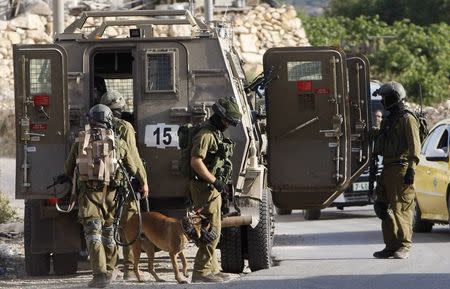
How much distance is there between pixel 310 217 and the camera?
24016 mm

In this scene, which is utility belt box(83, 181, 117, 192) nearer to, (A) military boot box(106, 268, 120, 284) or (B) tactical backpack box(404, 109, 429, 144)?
(A) military boot box(106, 268, 120, 284)

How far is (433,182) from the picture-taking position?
61.4 feet

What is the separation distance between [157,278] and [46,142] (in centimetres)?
177

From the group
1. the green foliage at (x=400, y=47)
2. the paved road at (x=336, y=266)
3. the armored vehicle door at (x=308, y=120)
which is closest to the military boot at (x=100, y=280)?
the paved road at (x=336, y=266)

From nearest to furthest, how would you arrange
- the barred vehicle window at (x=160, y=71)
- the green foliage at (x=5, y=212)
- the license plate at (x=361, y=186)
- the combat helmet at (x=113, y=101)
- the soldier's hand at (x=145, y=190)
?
the soldier's hand at (x=145, y=190) → the combat helmet at (x=113, y=101) → the barred vehicle window at (x=160, y=71) → the green foliage at (x=5, y=212) → the license plate at (x=361, y=186)

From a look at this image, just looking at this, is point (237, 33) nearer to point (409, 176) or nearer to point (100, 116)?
point (409, 176)

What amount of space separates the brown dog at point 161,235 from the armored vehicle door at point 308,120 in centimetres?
183

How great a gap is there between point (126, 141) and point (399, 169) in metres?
3.53

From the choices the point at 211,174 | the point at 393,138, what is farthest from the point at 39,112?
the point at 393,138

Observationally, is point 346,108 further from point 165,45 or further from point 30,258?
point 30,258

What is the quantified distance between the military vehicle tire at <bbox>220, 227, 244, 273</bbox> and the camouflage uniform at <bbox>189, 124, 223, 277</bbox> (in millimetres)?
1113

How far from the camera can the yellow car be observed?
721 inches

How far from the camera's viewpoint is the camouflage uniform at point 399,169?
14.9 metres

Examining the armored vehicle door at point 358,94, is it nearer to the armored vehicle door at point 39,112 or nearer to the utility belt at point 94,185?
the armored vehicle door at point 39,112
